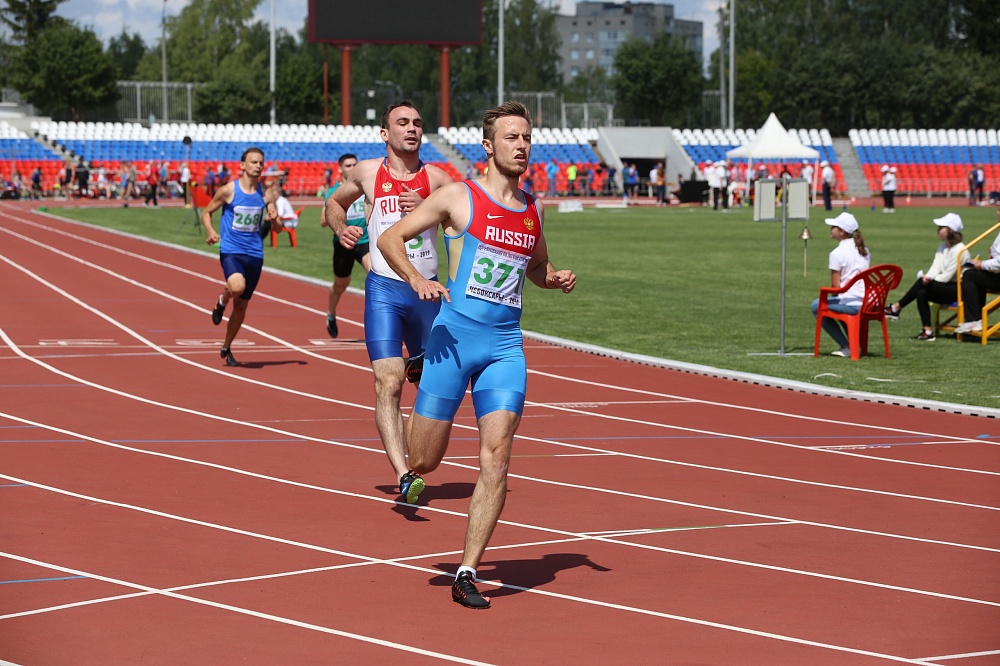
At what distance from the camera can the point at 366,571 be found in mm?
6633

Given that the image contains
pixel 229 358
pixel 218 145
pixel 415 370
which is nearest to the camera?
pixel 415 370

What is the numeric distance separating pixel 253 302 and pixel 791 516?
1333 cm

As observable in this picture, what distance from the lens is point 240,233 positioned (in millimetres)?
14023

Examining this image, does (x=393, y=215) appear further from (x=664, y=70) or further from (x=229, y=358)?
(x=664, y=70)

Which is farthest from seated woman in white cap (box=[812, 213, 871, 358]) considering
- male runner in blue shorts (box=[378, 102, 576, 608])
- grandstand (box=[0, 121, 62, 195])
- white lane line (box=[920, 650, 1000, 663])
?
grandstand (box=[0, 121, 62, 195])

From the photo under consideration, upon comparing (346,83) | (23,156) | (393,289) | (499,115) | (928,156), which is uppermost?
(346,83)

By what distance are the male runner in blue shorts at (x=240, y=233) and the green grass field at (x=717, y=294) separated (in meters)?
4.10

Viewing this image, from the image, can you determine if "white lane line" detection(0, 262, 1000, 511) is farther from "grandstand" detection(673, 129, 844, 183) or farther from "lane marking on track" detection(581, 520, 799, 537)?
"grandstand" detection(673, 129, 844, 183)

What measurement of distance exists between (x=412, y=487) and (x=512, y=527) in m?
0.72

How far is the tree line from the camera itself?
76.6 meters

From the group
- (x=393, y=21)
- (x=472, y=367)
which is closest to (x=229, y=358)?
(x=472, y=367)

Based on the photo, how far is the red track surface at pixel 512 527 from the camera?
5.63m

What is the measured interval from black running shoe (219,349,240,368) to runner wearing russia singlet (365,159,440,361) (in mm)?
5670

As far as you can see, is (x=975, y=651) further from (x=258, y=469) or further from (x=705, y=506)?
(x=258, y=469)
